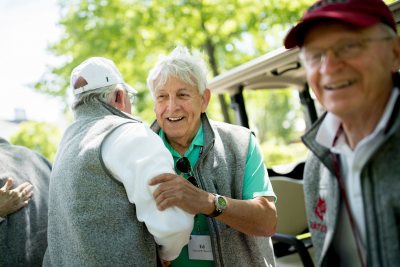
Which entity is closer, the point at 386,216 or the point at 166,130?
the point at 386,216

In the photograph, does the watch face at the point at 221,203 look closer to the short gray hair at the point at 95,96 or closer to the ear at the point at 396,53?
the short gray hair at the point at 95,96

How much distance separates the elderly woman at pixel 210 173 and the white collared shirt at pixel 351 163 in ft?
2.04

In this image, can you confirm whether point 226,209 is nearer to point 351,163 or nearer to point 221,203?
point 221,203

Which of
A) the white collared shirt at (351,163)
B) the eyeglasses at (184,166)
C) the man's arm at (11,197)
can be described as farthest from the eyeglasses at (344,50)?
the man's arm at (11,197)

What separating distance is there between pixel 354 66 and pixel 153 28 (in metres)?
10.1

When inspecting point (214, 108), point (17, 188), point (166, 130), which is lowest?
point (214, 108)

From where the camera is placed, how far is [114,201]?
179 cm

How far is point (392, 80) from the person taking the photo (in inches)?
54.1

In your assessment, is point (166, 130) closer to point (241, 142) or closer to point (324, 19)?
point (241, 142)

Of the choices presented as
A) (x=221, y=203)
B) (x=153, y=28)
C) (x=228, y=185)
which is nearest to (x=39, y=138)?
(x=153, y=28)

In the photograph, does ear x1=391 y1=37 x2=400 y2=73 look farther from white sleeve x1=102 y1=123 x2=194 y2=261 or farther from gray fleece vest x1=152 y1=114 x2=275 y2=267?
gray fleece vest x1=152 y1=114 x2=275 y2=267

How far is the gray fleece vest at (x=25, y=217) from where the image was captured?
7.61 ft

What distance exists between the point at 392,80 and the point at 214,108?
1707 cm

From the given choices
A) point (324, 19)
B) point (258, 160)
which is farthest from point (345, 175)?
point (258, 160)
